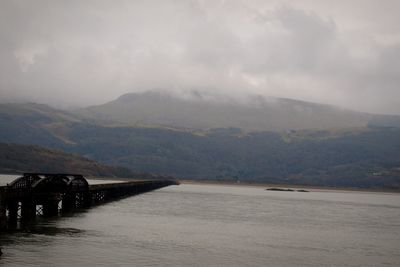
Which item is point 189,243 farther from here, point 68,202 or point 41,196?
point 68,202

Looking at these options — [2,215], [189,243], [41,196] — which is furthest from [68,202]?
[189,243]

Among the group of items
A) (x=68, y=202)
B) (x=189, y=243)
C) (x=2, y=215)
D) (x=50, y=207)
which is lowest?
(x=189, y=243)

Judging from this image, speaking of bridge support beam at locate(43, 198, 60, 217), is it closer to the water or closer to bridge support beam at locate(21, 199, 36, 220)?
the water

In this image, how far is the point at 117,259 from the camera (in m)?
43.9

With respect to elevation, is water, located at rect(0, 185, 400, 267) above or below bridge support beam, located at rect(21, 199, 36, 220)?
below

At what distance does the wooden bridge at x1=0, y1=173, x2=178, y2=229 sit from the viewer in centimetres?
5866

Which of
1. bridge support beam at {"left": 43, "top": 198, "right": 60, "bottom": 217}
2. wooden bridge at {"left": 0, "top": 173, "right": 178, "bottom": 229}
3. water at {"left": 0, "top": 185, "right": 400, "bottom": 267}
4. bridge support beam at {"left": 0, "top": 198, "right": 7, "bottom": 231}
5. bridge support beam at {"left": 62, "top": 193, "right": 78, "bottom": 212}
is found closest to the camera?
water at {"left": 0, "top": 185, "right": 400, "bottom": 267}

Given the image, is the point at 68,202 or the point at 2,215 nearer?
the point at 2,215

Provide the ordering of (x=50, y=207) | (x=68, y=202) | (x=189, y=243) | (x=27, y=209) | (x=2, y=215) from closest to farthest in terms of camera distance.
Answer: (x=2, y=215)
(x=189, y=243)
(x=27, y=209)
(x=50, y=207)
(x=68, y=202)

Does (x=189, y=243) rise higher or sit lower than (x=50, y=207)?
lower

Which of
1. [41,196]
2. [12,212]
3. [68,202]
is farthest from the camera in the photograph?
[68,202]

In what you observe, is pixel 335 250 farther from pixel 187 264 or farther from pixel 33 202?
pixel 33 202

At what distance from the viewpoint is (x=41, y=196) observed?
70250 millimetres

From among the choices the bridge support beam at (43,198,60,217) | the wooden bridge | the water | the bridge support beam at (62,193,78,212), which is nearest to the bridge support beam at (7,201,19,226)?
the wooden bridge
